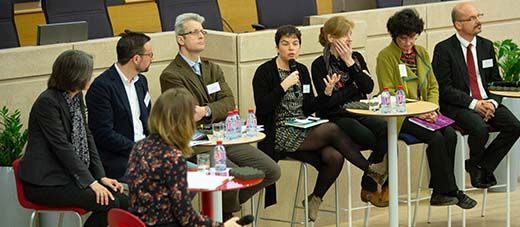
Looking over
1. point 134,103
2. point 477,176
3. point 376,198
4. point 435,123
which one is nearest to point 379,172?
point 376,198

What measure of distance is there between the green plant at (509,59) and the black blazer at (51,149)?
3460 millimetres

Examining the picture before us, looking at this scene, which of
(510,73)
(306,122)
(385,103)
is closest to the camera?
(385,103)

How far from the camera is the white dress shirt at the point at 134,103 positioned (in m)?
5.93

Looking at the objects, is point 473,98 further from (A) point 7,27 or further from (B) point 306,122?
(A) point 7,27

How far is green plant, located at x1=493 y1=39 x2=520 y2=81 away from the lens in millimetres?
7562

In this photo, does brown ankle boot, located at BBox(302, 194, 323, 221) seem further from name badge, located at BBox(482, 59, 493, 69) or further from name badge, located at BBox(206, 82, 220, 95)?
name badge, located at BBox(482, 59, 493, 69)

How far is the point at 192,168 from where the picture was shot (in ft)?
17.2

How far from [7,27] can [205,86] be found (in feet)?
7.59

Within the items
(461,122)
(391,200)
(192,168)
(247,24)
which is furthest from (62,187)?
(247,24)

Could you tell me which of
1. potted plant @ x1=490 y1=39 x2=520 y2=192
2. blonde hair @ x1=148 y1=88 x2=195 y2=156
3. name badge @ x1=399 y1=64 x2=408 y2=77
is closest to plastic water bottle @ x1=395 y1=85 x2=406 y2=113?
name badge @ x1=399 y1=64 x2=408 y2=77

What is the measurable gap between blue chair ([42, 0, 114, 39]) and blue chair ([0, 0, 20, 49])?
36 centimetres

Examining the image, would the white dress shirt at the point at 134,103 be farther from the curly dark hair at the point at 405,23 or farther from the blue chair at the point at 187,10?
the blue chair at the point at 187,10

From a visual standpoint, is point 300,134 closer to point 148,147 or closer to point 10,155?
point 10,155

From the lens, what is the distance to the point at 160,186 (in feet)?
14.2
